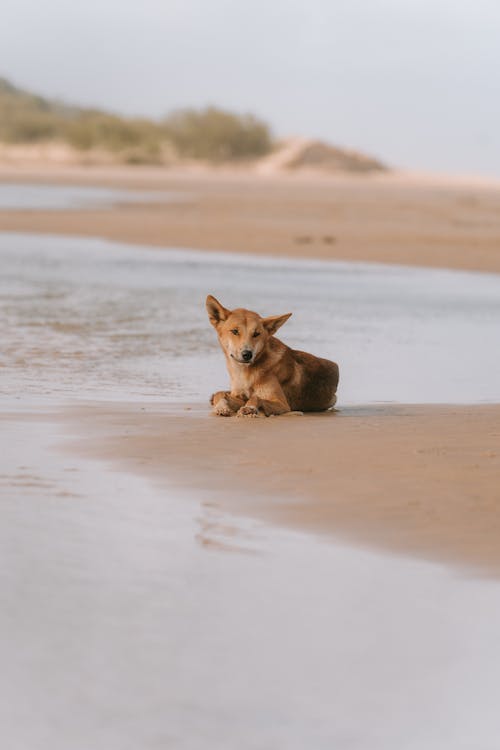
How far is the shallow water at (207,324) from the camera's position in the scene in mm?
10398

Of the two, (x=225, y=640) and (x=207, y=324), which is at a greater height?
(x=207, y=324)

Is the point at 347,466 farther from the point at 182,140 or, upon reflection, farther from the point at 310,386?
the point at 182,140

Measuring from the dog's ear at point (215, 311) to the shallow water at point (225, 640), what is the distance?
9.04 ft

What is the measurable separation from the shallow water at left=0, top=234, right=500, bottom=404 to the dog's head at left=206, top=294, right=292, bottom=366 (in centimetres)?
99

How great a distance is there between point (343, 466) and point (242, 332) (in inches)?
71.8

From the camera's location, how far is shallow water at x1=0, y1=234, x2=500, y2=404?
10398 mm

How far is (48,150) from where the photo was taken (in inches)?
3474

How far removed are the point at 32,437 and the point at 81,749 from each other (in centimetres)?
409

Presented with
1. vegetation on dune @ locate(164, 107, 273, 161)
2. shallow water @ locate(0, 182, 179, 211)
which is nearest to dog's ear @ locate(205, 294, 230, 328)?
shallow water @ locate(0, 182, 179, 211)

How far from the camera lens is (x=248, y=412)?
8320 millimetres

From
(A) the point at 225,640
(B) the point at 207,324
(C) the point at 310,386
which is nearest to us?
(A) the point at 225,640

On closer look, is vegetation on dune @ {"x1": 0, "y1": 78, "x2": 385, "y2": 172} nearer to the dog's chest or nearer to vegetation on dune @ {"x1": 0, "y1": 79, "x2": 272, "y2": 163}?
vegetation on dune @ {"x1": 0, "y1": 79, "x2": 272, "y2": 163}

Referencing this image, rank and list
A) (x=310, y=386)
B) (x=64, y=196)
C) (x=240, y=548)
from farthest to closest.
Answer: (x=64, y=196), (x=310, y=386), (x=240, y=548)

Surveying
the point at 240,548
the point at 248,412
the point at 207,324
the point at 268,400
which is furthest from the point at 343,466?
the point at 207,324
